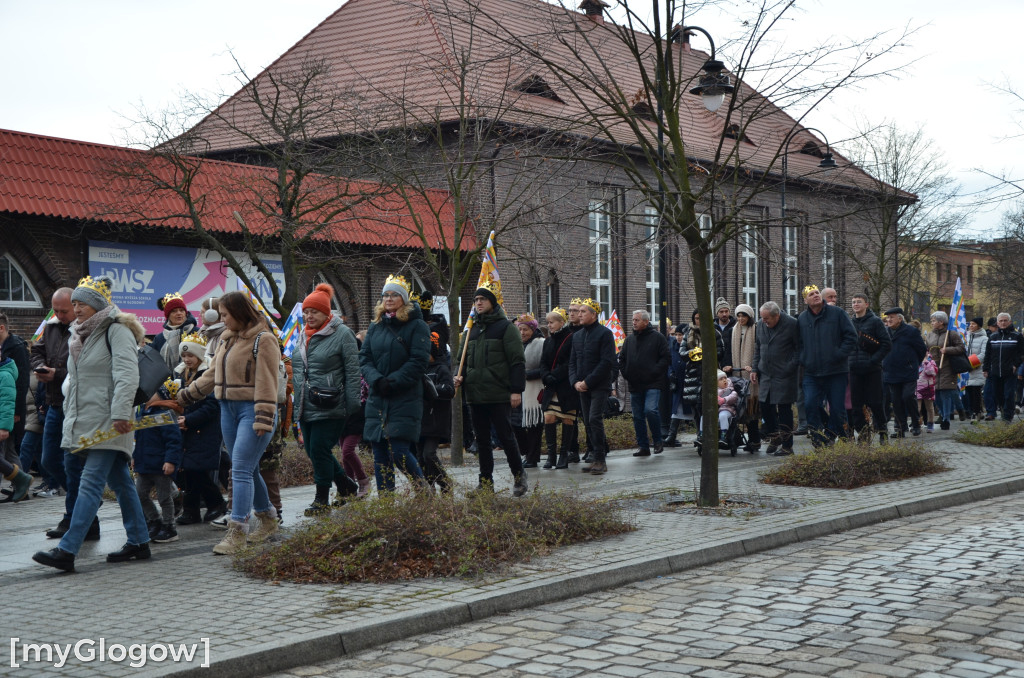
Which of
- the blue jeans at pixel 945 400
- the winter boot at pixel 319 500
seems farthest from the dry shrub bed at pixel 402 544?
the blue jeans at pixel 945 400

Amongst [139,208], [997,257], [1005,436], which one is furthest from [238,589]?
[997,257]

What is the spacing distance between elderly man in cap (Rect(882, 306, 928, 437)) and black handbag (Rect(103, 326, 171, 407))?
12.4 metres

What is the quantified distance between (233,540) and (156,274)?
1693cm

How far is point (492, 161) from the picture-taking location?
10156 millimetres

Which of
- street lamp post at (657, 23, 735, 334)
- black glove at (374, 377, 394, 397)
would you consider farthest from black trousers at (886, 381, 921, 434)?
black glove at (374, 377, 394, 397)

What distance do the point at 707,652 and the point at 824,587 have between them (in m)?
1.76

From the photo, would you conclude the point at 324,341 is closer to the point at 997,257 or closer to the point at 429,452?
the point at 429,452

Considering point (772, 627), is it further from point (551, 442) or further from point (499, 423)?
point (551, 442)

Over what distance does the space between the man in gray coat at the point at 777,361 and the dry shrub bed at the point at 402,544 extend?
7475 millimetres

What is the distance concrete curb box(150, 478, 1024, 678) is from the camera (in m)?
5.12

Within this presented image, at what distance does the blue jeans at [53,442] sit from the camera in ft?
32.6

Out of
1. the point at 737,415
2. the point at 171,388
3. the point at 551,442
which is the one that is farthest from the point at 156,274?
the point at 171,388

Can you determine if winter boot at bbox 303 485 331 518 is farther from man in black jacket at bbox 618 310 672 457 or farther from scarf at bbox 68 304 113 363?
man in black jacket at bbox 618 310 672 457

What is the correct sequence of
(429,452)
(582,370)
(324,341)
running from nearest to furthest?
(324,341)
(429,452)
(582,370)
